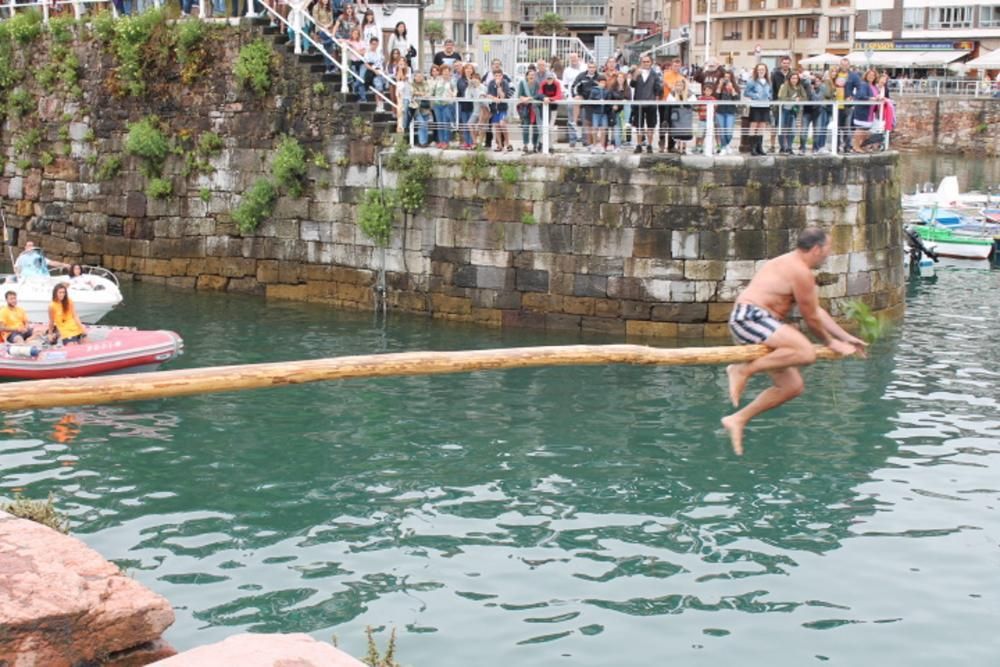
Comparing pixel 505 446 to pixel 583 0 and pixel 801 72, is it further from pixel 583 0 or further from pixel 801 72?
pixel 583 0

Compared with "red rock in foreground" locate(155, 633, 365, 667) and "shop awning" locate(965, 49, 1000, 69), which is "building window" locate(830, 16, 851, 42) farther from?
"red rock in foreground" locate(155, 633, 365, 667)

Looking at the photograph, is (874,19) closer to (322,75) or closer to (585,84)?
(322,75)

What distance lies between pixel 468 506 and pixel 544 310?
8249 mm

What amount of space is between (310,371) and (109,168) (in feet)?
63.6

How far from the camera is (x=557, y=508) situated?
1516 centimetres

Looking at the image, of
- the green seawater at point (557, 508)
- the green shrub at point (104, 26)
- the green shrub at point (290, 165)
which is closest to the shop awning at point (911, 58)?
the green shrub at point (104, 26)

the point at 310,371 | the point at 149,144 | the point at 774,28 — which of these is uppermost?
the point at 774,28

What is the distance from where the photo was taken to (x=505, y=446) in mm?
17500

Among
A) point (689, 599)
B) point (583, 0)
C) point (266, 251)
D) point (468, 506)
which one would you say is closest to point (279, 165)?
point (266, 251)

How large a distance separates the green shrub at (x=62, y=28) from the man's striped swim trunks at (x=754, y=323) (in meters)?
21.6

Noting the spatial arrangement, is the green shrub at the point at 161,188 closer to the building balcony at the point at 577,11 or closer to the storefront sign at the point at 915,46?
the building balcony at the point at 577,11

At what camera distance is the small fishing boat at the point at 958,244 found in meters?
34.5

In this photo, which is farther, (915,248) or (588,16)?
(588,16)

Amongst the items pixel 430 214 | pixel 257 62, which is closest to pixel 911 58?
pixel 257 62
